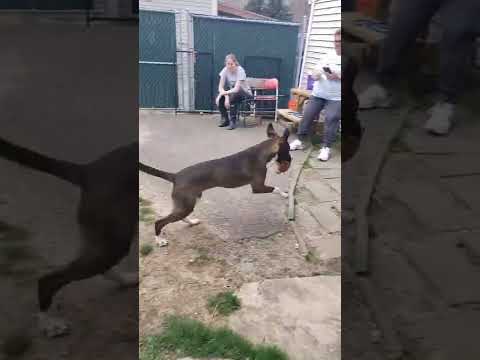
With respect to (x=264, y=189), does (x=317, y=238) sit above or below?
below

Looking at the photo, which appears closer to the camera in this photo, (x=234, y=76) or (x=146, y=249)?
(x=234, y=76)

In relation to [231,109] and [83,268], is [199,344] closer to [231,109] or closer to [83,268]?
[83,268]

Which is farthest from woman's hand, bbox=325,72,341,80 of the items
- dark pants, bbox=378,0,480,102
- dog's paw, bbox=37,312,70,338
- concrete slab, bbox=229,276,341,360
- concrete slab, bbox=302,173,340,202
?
dog's paw, bbox=37,312,70,338

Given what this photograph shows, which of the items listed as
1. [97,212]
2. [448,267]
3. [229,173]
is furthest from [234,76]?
[448,267]

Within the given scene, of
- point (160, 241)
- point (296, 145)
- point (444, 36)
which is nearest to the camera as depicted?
point (444, 36)

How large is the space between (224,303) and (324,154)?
58cm

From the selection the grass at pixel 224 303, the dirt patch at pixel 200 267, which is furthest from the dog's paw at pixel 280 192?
the grass at pixel 224 303

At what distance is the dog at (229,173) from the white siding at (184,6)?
14.9 inches

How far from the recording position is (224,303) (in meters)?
1.42

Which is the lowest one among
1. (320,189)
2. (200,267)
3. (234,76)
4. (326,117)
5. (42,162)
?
(200,267)

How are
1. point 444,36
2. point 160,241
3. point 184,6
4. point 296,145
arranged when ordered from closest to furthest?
point 444,36, point 184,6, point 296,145, point 160,241

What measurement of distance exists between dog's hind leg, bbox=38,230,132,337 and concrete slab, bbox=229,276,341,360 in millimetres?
426

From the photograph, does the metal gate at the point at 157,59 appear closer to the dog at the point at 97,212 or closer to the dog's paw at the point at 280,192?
the dog at the point at 97,212

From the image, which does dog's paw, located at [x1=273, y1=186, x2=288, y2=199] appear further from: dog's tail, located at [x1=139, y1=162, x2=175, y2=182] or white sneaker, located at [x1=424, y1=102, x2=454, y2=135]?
white sneaker, located at [x1=424, y1=102, x2=454, y2=135]
